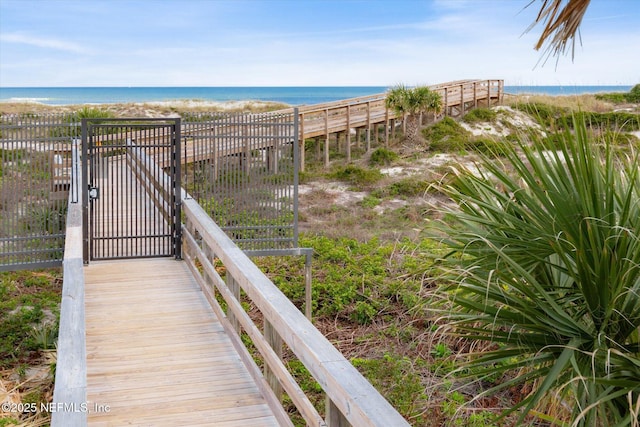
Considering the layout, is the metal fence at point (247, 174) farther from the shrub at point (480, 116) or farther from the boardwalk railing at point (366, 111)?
the shrub at point (480, 116)

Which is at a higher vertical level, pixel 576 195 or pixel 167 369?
pixel 576 195

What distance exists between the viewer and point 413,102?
93.4 feet

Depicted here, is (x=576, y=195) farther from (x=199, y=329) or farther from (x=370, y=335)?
(x=370, y=335)

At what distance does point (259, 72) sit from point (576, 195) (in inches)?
4478

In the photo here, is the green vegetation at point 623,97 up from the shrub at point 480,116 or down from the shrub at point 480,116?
up

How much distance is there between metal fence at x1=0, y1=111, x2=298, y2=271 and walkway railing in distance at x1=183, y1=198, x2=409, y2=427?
3.99m

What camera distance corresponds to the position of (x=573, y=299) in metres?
4.32

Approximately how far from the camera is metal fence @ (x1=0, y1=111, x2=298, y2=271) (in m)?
10.8

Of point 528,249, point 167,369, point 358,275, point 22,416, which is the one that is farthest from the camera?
point 358,275

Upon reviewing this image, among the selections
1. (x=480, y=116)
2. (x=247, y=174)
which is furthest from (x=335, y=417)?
(x=480, y=116)

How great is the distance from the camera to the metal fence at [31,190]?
10641mm

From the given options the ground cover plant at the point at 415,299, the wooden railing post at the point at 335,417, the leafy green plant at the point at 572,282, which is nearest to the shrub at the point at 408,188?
the ground cover plant at the point at 415,299

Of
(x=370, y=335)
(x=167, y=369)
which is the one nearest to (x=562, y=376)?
(x=167, y=369)

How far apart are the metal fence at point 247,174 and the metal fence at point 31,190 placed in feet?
6.69
